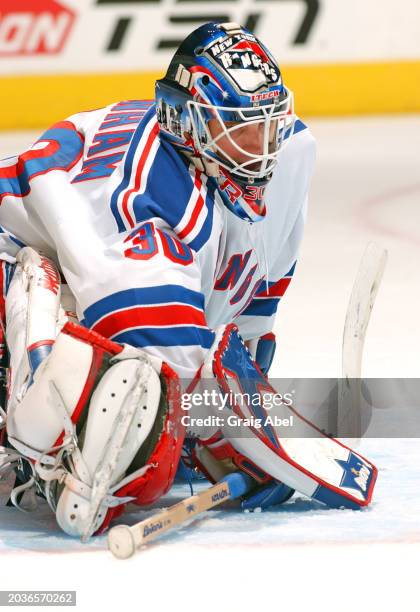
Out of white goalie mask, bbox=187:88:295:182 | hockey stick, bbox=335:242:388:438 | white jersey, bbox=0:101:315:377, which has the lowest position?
hockey stick, bbox=335:242:388:438

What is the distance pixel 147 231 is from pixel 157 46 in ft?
14.7

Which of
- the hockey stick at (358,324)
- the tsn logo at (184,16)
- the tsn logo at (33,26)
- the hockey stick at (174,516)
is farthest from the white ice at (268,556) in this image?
Answer: the tsn logo at (33,26)

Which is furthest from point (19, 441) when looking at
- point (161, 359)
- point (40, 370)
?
point (161, 359)

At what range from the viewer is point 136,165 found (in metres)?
2.90

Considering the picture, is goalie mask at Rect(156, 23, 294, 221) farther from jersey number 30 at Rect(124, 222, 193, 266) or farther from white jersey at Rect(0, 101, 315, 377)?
jersey number 30 at Rect(124, 222, 193, 266)

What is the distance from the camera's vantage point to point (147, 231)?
108 inches

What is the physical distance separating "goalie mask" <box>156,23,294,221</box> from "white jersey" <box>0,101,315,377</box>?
0.16 feet

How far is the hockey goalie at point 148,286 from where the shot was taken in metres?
2.57

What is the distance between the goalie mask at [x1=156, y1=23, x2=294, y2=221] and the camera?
2.83 m

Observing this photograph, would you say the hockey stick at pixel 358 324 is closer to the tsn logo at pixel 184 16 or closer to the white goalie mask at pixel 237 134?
the white goalie mask at pixel 237 134

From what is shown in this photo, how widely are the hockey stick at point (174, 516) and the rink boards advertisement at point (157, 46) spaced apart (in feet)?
14.9

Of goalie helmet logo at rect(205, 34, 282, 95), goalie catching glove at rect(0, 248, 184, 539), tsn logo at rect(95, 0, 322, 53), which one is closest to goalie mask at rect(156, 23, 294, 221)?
goalie helmet logo at rect(205, 34, 282, 95)

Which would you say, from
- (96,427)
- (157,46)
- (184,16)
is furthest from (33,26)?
(96,427)

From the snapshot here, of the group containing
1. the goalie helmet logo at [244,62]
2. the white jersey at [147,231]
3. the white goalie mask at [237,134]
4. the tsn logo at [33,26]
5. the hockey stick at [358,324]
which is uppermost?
the goalie helmet logo at [244,62]
